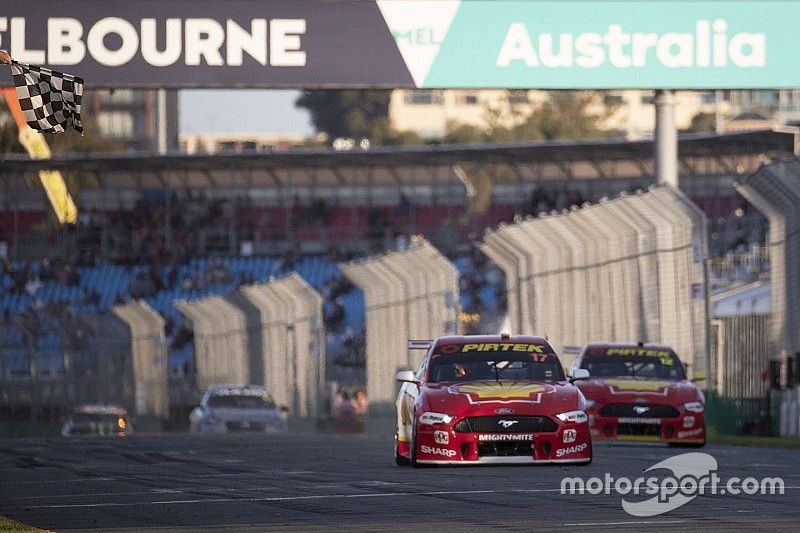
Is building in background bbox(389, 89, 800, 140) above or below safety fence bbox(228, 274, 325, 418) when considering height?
above

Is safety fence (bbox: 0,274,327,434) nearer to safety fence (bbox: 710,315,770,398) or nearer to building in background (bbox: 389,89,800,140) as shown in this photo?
safety fence (bbox: 710,315,770,398)

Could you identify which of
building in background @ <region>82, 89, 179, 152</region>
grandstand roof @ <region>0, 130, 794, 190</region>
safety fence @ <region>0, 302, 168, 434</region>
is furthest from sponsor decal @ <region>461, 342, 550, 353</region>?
building in background @ <region>82, 89, 179, 152</region>

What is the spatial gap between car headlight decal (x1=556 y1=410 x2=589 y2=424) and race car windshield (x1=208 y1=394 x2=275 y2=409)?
20.4 metres

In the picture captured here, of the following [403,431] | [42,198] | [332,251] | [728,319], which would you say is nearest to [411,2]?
[728,319]

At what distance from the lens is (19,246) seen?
208 feet

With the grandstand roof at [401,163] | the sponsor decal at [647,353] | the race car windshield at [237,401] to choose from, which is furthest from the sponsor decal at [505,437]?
the grandstand roof at [401,163]

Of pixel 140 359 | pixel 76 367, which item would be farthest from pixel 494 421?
pixel 140 359

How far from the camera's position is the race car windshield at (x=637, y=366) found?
2298 centimetres

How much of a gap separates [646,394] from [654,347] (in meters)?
1.66

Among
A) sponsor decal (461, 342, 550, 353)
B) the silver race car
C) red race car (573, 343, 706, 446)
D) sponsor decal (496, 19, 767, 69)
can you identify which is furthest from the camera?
the silver race car

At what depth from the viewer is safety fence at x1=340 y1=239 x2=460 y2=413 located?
113 ft

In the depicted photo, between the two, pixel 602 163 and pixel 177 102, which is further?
pixel 177 102

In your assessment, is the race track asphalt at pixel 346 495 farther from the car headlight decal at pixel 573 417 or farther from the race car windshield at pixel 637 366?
the race car windshield at pixel 637 366

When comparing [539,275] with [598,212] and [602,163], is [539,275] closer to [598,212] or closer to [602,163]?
[598,212]
